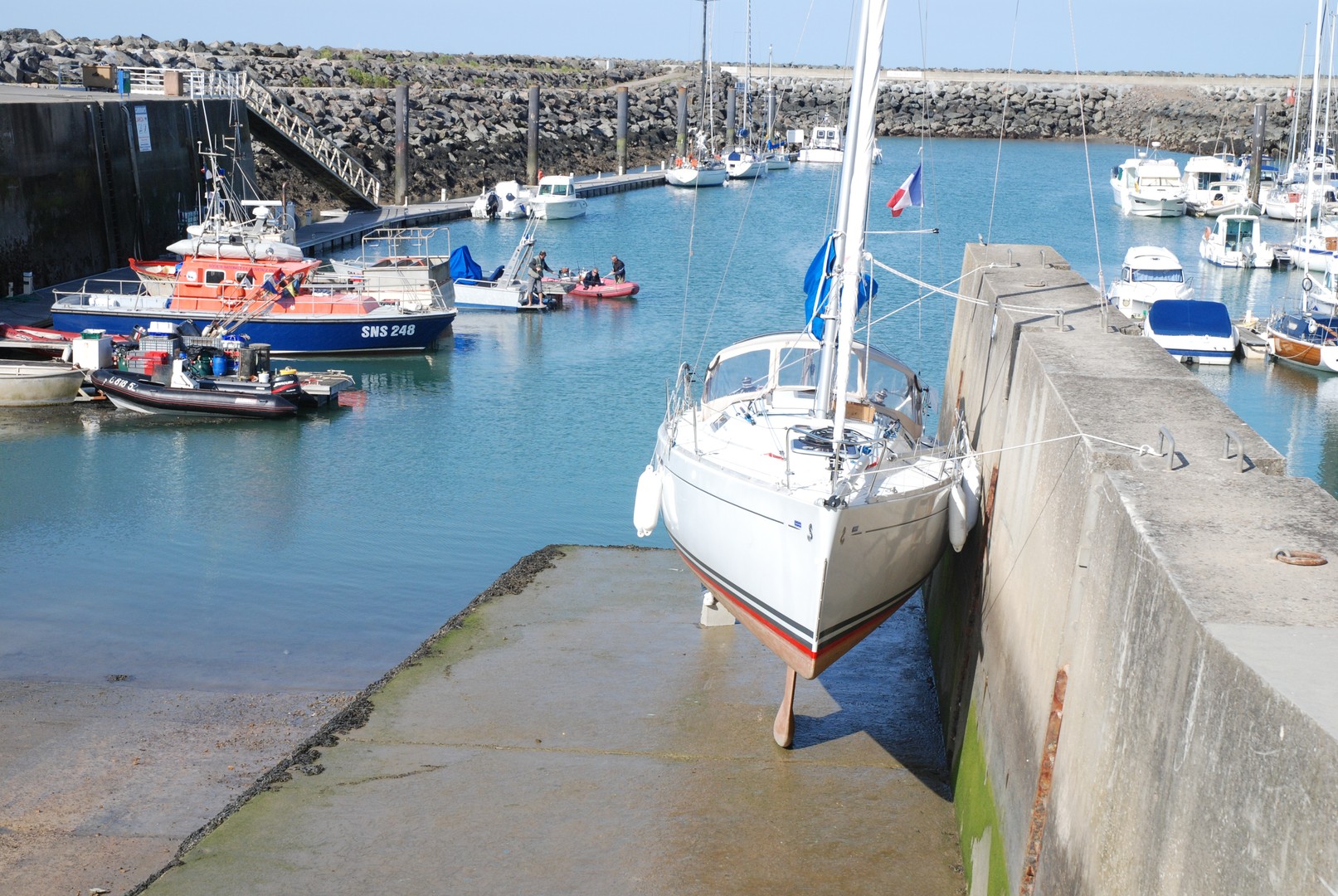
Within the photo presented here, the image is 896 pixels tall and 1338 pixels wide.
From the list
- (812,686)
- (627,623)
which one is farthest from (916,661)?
(627,623)

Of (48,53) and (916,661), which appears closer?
(916,661)

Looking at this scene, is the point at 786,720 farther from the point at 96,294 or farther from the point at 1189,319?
the point at 96,294

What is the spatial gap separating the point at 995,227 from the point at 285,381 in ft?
129

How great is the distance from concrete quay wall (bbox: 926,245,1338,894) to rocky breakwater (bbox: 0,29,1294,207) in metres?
22.8

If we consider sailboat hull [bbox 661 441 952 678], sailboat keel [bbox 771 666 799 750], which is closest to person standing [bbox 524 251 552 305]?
sailboat hull [bbox 661 441 952 678]

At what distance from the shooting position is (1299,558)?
5793mm

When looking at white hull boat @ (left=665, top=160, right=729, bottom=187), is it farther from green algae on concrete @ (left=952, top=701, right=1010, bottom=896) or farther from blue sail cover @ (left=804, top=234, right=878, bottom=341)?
green algae on concrete @ (left=952, top=701, right=1010, bottom=896)

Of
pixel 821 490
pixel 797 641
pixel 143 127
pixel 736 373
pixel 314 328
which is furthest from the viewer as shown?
pixel 143 127

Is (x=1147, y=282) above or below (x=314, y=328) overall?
above

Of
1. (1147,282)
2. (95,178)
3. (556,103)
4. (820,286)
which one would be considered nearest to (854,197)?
(820,286)

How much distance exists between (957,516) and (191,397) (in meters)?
18.3

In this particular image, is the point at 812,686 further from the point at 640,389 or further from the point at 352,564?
the point at 640,389

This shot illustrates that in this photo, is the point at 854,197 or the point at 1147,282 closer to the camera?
the point at 854,197

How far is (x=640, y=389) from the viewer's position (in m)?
29.3
